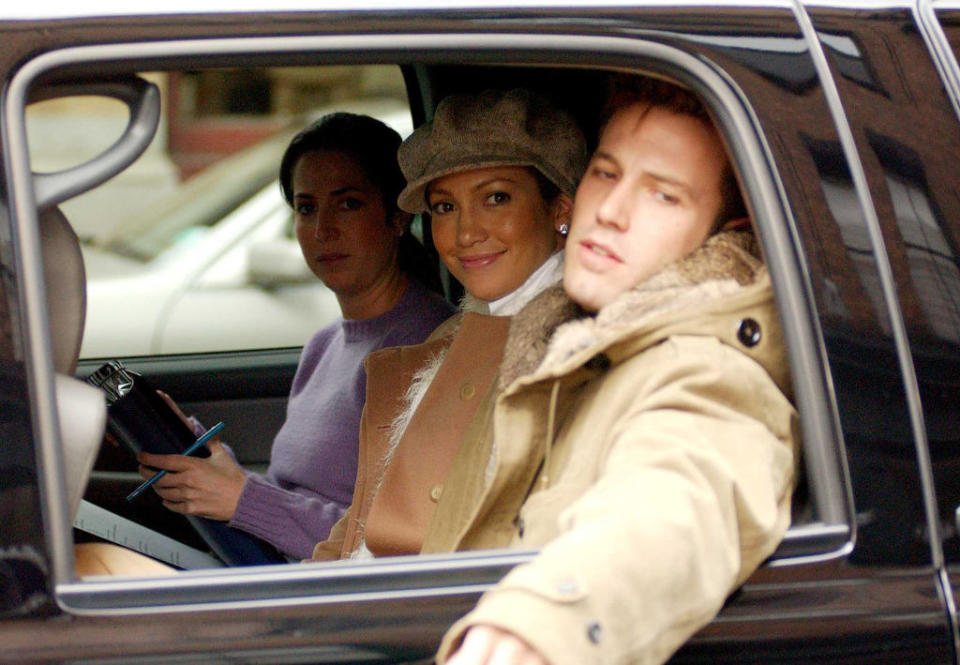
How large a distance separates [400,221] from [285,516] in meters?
0.71

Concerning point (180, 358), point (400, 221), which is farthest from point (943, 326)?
point (180, 358)

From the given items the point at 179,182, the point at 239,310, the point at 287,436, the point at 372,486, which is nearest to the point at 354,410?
the point at 287,436

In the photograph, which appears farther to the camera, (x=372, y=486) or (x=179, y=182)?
(x=179, y=182)

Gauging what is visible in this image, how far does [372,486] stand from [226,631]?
0.85 m

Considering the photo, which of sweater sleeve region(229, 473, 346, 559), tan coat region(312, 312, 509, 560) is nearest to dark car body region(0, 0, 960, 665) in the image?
tan coat region(312, 312, 509, 560)

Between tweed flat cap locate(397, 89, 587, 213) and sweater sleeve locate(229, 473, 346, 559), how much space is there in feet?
2.28

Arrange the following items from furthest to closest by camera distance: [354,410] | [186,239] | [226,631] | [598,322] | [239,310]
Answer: [186,239], [239,310], [354,410], [598,322], [226,631]

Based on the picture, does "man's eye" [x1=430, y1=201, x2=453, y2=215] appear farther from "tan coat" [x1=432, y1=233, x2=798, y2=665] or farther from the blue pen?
the blue pen

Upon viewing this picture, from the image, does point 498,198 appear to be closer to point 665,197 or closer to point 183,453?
point 665,197

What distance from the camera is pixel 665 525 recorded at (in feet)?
4.37

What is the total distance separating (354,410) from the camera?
257 cm

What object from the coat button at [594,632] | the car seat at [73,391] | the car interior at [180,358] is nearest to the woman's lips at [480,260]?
the car interior at [180,358]

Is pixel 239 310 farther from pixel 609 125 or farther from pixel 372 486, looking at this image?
pixel 609 125

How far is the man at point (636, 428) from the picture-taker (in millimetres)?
1302
